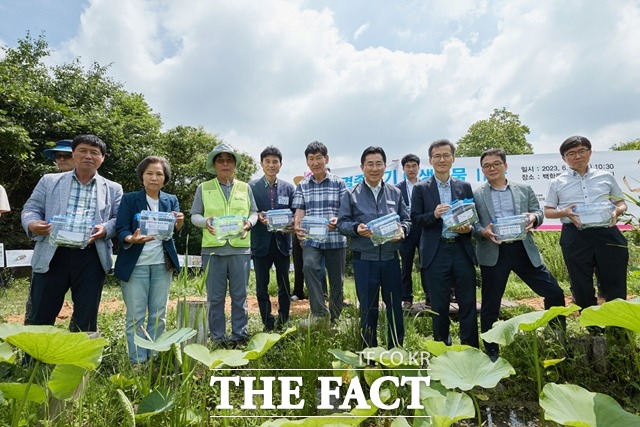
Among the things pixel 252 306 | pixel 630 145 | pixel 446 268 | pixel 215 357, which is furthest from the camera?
pixel 630 145

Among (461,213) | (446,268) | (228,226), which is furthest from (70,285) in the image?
(461,213)

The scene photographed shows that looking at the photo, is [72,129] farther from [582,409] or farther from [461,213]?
[582,409]

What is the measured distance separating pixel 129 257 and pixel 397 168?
643 cm

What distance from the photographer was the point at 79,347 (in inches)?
50.7

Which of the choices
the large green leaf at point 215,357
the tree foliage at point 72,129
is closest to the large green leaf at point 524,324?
the large green leaf at point 215,357

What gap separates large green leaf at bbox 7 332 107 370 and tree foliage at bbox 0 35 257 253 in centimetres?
1016

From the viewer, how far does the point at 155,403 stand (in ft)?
5.08

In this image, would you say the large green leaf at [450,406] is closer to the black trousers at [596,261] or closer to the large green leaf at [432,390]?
the large green leaf at [432,390]

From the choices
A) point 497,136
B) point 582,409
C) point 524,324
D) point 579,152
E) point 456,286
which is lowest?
point 582,409

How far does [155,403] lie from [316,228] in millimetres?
2046

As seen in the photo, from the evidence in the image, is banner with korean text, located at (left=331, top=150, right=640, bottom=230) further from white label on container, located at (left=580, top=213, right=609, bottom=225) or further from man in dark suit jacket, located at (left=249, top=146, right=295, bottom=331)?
white label on container, located at (left=580, top=213, right=609, bottom=225)

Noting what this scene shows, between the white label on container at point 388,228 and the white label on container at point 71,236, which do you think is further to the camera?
the white label on container at point 388,228

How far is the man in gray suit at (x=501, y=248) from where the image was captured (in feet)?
10.3

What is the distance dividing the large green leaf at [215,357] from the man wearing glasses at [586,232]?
2980mm
